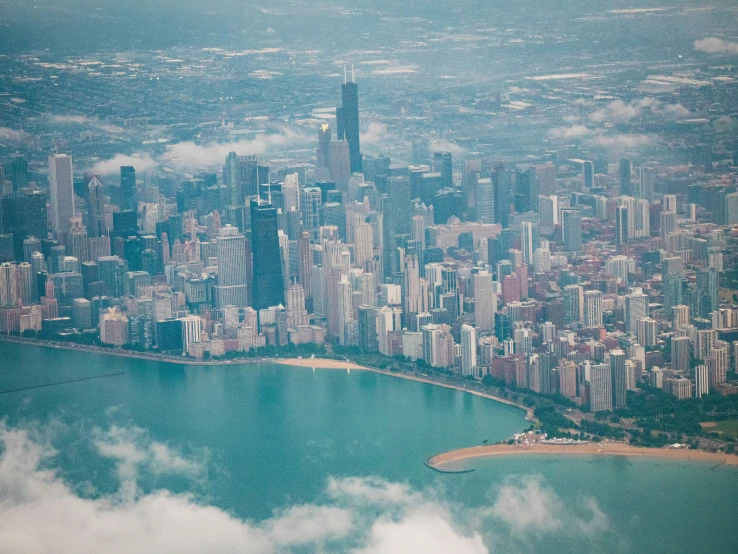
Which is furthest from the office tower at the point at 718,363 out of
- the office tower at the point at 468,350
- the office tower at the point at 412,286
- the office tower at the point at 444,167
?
the office tower at the point at 444,167

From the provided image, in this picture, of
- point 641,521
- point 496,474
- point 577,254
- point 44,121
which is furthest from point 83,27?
point 641,521

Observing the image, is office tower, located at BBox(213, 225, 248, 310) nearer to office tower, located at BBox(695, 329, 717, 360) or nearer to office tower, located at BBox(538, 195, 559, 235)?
office tower, located at BBox(538, 195, 559, 235)

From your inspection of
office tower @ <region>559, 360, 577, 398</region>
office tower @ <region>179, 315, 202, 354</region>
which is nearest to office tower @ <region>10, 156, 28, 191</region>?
office tower @ <region>179, 315, 202, 354</region>

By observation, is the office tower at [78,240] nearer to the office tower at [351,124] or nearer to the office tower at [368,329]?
the office tower at [368,329]

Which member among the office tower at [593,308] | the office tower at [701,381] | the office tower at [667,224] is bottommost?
the office tower at [701,381]

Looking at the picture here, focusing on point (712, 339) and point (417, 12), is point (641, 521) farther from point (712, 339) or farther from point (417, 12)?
point (417, 12)

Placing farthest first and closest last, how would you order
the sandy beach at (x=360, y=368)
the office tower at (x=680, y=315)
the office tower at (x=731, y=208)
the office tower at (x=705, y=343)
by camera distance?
1. the office tower at (x=731, y=208)
2. the office tower at (x=680, y=315)
3. the sandy beach at (x=360, y=368)
4. the office tower at (x=705, y=343)
